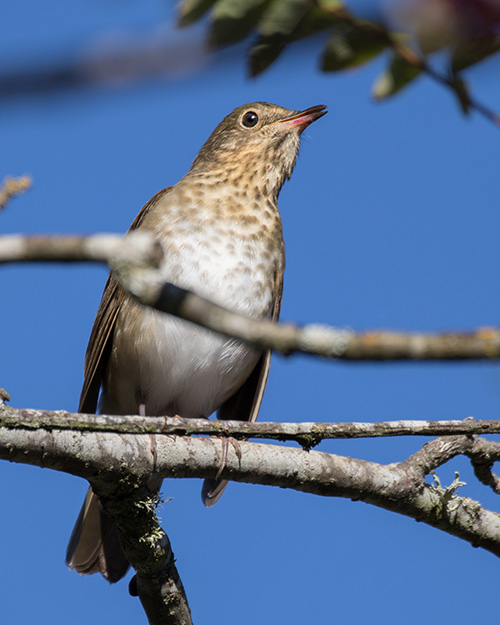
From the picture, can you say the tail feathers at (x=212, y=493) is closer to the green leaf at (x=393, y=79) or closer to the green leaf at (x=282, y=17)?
the green leaf at (x=393, y=79)

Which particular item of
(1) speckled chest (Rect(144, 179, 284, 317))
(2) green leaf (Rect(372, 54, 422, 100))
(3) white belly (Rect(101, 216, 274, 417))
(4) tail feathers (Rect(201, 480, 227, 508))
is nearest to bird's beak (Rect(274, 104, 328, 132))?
(1) speckled chest (Rect(144, 179, 284, 317))

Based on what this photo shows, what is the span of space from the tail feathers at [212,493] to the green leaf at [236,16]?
156 inches

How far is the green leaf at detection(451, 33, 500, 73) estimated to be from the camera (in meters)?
1.17

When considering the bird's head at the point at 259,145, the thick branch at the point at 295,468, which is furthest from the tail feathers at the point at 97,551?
the bird's head at the point at 259,145

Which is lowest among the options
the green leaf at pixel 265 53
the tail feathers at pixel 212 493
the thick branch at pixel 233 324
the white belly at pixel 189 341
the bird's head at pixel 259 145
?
the thick branch at pixel 233 324

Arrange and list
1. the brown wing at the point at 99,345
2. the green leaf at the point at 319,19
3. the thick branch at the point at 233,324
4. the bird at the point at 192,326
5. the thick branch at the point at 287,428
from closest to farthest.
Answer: the thick branch at the point at 233,324 < the green leaf at the point at 319,19 < the thick branch at the point at 287,428 < the bird at the point at 192,326 < the brown wing at the point at 99,345

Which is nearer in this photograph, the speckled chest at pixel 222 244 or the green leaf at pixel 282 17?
the green leaf at pixel 282 17

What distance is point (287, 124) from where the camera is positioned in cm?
645

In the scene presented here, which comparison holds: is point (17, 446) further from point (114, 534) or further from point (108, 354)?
point (108, 354)

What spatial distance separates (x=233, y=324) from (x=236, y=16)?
25.9 inches

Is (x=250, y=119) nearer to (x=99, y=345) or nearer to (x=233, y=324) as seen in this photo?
(x=99, y=345)

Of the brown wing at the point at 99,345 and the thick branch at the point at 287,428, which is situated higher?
the brown wing at the point at 99,345

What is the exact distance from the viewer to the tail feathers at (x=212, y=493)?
5.26 meters

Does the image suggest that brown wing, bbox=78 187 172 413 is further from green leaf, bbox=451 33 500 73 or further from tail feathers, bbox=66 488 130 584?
green leaf, bbox=451 33 500 73
